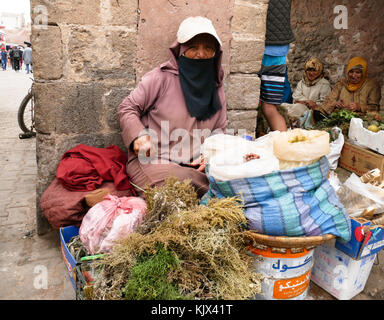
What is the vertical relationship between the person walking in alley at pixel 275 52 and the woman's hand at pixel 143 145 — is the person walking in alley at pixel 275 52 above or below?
above

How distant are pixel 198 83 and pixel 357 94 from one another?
13.0 feet

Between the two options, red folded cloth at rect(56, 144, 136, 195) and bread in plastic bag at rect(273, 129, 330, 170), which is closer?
bread in plastic bag at rect(273, 129, 330, 170)

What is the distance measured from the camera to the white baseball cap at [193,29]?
2.65m

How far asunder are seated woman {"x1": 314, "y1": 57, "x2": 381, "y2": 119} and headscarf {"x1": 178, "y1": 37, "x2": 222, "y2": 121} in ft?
11.3

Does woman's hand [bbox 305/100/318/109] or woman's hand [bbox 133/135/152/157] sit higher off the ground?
woman's hand [bbox 133/135/152/157]

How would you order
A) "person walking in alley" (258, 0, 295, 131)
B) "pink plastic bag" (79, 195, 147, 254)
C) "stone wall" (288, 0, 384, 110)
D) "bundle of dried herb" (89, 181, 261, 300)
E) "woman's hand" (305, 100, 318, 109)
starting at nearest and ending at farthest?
"bundle of dried herb" (89, 181, 261, 300) < "pink plastic bag" (79, 195, 147, 254) < "person walking in alley" (258, 0, 295, 131) < "woman's hand" (305, 100, 318, 109) < "stone wall" (288, 0, 384, 110)

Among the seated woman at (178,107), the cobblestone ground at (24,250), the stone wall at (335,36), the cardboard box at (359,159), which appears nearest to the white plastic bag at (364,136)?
the cardboard box at (359,159)

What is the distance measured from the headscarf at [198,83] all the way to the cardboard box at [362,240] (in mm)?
1450

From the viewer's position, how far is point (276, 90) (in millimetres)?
4035

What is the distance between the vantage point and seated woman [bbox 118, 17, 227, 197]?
2.71 m

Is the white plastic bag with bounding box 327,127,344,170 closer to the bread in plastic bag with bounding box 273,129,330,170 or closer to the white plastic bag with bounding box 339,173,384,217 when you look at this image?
the white plastic bag with bounding box 339,173,384,217

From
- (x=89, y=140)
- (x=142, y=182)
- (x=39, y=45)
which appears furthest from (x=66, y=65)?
(x=142, y=182)

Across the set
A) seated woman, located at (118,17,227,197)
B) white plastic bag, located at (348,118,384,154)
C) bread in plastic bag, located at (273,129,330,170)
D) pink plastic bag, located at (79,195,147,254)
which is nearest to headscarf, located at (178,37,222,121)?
seated woman, located at (118,17,227,197)

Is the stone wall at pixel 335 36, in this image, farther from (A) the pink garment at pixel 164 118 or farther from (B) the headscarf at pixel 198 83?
(A) the pink garment at pixel 164 118
